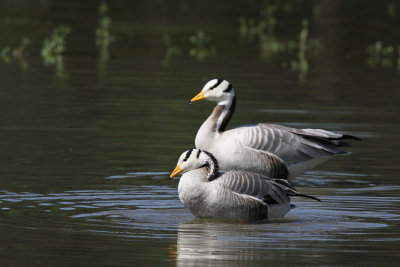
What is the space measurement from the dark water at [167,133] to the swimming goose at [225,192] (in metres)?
0.16

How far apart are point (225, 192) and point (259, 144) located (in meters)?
→ 2.69

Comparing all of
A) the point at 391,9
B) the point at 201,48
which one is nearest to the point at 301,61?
the point at 201,48

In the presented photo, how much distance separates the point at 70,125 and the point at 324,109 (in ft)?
17.6

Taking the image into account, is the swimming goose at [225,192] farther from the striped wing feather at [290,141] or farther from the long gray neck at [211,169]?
the striped wing feather at [290,141]

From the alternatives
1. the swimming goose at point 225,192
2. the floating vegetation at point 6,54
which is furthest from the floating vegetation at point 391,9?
the swimming goose at point 225,192

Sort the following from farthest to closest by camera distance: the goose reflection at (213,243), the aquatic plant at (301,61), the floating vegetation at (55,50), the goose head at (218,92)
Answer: the floating vegetation at (55,50)
the aquatic plant at (301,61)
the goose head at (218,92)
the goose reflection at (213,243)

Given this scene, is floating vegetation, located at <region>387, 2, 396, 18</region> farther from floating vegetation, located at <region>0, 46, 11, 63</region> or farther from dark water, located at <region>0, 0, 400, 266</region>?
floating vegetation, located at <region>0, 46, 11, 63</region>

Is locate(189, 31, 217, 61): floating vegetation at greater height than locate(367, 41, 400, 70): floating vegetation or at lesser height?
greater

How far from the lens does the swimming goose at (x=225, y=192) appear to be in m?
11.1

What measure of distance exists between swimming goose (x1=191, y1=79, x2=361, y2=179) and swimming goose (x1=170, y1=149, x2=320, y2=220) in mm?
2017

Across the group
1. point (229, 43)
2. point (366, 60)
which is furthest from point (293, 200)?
point (229, 43)

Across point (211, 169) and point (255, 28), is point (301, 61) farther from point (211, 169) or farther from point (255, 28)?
point (211, 169)

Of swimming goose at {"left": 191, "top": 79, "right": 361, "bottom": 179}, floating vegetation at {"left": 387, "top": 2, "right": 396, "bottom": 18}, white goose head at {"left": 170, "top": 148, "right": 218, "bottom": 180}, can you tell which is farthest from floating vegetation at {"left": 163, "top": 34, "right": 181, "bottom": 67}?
white goose head at {"left": 170, "top": 148, "right": 218, "bottom": 180}

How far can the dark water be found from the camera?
32.8 feet
